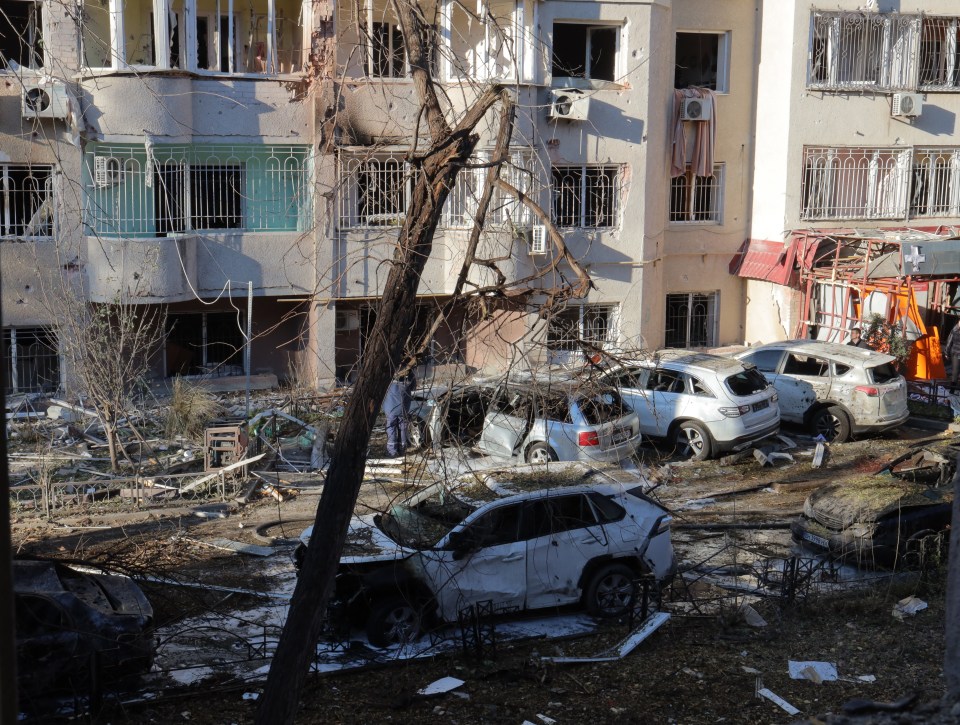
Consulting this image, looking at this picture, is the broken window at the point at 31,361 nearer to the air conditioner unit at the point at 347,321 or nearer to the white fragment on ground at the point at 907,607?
the air conditioner unit at the point at 347,321

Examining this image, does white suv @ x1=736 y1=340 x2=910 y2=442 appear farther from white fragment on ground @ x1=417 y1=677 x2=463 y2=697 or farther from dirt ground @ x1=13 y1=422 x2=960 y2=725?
white fragment on ground @ x1=417 y1=677 x2=463 y2=697

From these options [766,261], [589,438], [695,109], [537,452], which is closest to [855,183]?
[766,261]

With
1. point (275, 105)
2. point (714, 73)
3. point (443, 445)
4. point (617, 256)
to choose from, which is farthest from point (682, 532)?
point (714, 73)

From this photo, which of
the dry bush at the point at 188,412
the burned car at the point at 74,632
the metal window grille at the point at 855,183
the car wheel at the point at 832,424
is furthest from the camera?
the metal window grille at the point at 855,183

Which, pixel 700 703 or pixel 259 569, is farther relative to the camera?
pixel 259 569

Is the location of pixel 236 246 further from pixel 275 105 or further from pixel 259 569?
pixel 259 569

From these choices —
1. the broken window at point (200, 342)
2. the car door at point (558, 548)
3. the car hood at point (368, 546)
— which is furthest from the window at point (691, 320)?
the car hood at point (368, 546)

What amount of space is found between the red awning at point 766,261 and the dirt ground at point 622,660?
1030 cm

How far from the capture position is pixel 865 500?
12492mm

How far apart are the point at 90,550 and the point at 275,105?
397 inches

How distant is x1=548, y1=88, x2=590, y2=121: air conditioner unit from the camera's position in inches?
822

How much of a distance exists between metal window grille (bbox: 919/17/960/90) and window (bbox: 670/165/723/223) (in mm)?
4943

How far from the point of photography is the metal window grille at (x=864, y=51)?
23.1 metres

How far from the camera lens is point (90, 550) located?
12094 mm
